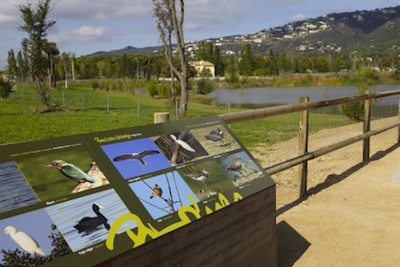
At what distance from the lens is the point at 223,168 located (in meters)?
3.09

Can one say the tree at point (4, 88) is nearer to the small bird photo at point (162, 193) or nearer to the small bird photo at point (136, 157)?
the small bird photo at point (136, 157)

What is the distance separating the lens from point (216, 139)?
131 inches

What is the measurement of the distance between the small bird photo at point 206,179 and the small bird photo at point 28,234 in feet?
3.22

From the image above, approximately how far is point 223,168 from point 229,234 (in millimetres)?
435

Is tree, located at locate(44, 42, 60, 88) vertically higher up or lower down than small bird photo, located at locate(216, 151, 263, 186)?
higher up

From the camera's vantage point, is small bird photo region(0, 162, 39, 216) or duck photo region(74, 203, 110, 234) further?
duck photo region(74, 203, 110, 234)

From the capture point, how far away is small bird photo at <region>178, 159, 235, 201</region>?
8.99ft

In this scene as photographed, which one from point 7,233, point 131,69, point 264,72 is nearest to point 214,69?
point 264,72

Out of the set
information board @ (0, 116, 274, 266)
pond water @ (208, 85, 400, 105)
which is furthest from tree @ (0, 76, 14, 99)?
information board @ (0, 116, 274, 266)

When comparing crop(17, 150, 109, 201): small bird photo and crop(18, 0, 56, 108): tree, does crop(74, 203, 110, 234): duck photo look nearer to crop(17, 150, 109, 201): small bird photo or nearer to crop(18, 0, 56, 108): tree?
crop(17, 150, 109, 201): small bird photo

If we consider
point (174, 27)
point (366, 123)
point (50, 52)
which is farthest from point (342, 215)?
point (50, 52)

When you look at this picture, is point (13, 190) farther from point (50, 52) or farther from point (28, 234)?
point (50, 52)

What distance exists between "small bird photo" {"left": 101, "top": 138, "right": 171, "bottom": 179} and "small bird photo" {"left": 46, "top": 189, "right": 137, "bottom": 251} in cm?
22

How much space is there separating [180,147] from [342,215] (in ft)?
9.06
